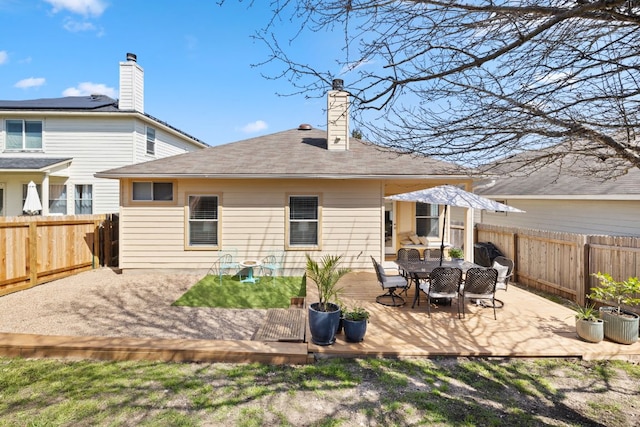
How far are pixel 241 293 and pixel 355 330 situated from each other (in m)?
4.03

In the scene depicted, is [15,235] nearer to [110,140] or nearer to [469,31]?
[110,140]

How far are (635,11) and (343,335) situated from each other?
4.90m

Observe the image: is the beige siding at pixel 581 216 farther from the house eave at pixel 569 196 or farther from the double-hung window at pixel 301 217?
the double-hung window at pixel 301 217

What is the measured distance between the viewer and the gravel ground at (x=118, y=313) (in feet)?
17.7

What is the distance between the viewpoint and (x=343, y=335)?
16.4 ft

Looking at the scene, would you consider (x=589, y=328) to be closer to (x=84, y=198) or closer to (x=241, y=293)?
(x=241, y=293)

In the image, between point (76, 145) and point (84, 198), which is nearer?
point (76, 145)

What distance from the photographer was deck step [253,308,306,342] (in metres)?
4.90

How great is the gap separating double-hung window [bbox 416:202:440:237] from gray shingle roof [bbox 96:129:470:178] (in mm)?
1918

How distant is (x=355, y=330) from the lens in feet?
15.4

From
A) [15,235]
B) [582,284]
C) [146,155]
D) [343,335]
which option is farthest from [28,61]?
[582,284]

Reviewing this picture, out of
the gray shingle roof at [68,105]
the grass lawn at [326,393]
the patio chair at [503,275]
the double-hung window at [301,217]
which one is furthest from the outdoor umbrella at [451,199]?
the gray shingle roof at [68,105]

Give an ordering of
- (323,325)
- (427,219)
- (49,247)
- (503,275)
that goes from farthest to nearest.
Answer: (427,219)
(49,247)
(503,275)
(323,325)

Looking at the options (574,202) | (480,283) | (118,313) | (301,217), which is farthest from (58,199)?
(574,202)
